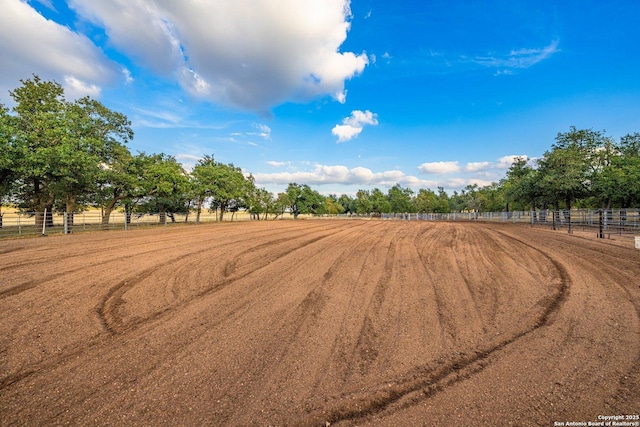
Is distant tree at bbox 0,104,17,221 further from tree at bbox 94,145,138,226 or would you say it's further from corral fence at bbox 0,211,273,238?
tree at bbox 94,145,138,226

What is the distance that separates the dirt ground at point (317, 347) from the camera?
2379mm

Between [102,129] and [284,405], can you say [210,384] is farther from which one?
[102,129]

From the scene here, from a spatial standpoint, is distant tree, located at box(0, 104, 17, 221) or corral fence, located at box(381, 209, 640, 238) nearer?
distant tree, located at box(0, 104, 17, 221)

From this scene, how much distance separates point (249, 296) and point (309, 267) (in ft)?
8.26

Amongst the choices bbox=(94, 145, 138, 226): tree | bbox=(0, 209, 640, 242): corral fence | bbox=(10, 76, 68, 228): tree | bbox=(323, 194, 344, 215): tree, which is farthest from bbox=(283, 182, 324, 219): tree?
bbox=(10, 76, 68, 228): tree

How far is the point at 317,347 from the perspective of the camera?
135 inches

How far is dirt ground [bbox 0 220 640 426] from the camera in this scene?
2.38m

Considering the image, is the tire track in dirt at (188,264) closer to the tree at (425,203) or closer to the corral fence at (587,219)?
the corral fence at (587,219)

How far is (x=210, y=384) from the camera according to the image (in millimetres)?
2703

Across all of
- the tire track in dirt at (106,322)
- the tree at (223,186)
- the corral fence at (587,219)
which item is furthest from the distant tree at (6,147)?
the corral fence at (587,219)

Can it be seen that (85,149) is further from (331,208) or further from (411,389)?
(331,208)

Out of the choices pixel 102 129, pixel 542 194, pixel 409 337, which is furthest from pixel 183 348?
pixel 542 194

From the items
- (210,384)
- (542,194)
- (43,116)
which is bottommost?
(210,384)

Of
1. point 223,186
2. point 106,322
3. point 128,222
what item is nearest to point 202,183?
point 223,186
